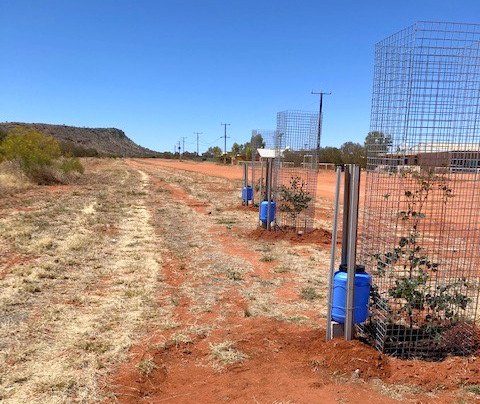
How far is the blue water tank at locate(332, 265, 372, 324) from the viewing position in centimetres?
446

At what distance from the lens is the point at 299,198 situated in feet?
37.0

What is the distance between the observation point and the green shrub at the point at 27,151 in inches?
979

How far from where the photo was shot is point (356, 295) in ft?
14.7

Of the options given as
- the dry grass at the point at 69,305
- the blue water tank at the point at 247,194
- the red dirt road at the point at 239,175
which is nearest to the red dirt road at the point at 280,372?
the dry grass at the point at 69,305

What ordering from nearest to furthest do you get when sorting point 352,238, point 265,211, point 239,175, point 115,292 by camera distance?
point 352,238
point 115,292
point 265,211
point 239,175

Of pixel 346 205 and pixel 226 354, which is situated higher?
pixel 346 205

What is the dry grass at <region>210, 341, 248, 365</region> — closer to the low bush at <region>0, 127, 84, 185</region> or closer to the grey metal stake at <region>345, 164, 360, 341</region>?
the grey metal stake at <region>345, 164, 360, 341</region>

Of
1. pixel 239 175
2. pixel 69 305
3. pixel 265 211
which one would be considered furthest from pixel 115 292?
pixel 239 175

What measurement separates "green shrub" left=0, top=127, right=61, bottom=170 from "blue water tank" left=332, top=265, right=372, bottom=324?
23719mm

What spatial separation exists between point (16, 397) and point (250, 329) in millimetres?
2370

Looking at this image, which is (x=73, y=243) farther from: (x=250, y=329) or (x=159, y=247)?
(x=250, y=329)

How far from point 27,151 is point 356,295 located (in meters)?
24.0

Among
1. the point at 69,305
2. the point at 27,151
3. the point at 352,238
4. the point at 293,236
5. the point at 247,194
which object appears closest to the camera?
the point at 352,238

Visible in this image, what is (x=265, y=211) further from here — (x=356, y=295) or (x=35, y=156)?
(x=35, y=156)
